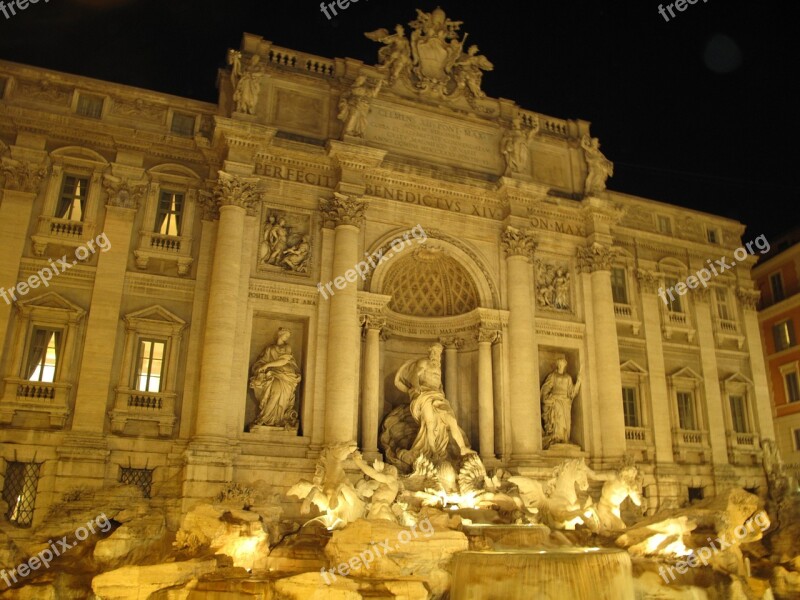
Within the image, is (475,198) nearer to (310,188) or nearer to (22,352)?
(310,188)

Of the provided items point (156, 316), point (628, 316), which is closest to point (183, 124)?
point (156, 316)

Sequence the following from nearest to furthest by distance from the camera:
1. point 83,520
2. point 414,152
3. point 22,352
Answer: point 83,520 → point 22,352 → point 414,152

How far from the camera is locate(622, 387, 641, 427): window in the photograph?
25.5 meters

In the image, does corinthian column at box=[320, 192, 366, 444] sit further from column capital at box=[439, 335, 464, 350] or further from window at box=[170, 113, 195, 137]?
window at box=[170, 113, 195, 137]

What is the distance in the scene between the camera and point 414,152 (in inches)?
952

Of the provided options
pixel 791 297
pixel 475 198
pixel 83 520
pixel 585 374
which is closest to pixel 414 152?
pixel 475 198

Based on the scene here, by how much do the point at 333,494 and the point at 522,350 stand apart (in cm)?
886

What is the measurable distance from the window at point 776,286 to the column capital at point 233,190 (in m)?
25.5

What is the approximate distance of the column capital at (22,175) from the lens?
65.6ft

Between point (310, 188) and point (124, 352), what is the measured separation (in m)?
7.28

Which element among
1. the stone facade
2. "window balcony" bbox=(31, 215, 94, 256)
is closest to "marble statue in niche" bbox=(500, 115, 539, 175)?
the stone facade

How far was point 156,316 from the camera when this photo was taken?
20281mm

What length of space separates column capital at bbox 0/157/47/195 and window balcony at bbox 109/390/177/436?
6294 millimetres

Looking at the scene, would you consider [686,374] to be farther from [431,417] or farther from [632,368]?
[431,417]
